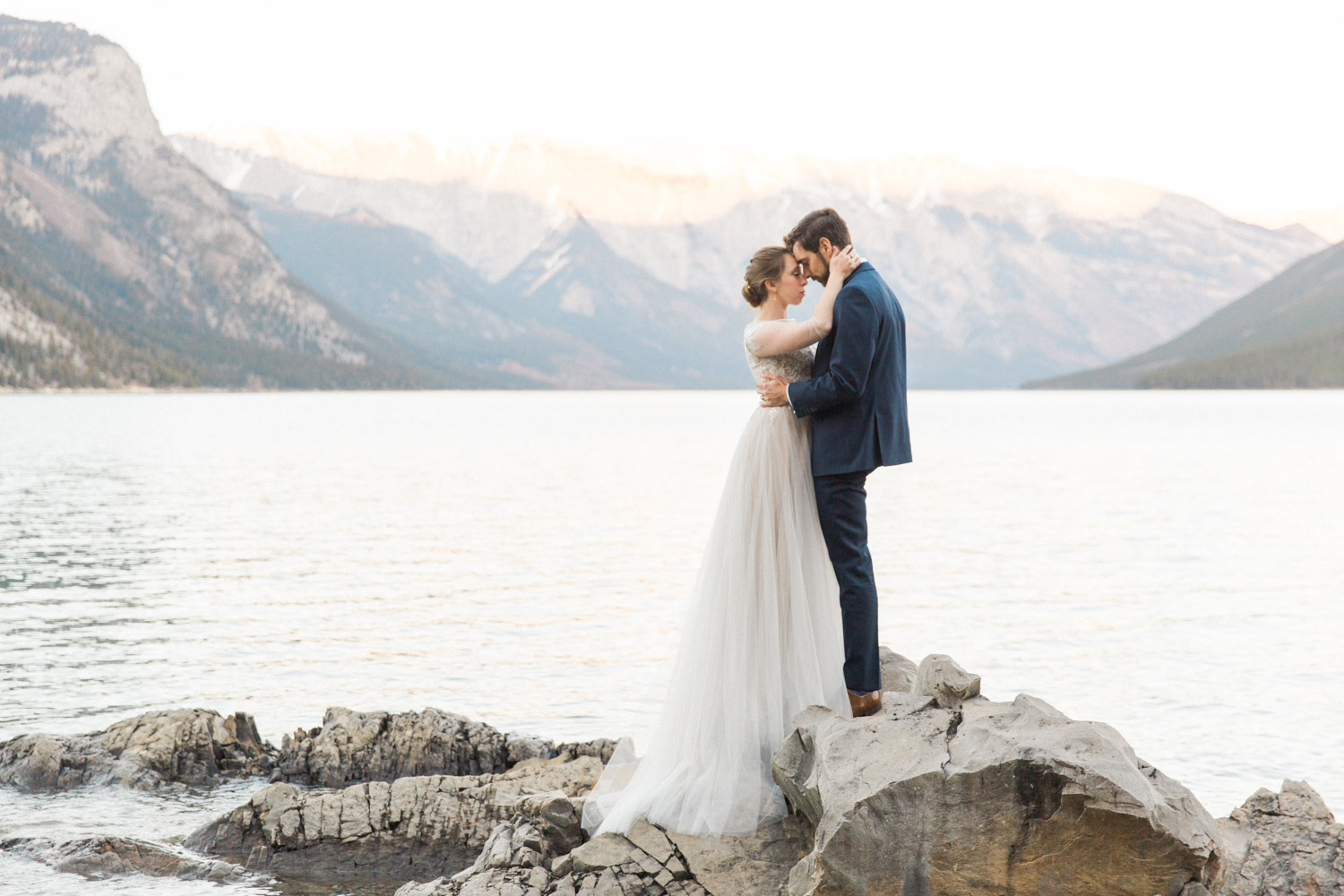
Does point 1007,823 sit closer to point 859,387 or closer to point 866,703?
point 866,703

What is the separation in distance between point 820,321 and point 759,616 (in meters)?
1.88

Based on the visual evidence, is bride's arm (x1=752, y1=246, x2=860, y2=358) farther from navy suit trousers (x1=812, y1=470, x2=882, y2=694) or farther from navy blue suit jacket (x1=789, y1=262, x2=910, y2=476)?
navy suit trousers (x1=812, y1=470, x2=882, y2=694)

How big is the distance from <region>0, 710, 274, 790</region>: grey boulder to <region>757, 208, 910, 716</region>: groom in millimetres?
7479

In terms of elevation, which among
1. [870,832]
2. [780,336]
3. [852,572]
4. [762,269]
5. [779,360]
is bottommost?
[870,832]

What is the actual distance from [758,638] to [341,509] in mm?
37115

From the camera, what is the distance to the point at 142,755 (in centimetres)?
1166

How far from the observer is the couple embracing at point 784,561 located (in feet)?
23.0

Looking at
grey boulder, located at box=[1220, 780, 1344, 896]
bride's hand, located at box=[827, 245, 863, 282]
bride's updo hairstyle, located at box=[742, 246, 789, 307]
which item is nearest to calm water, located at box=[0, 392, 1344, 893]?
bride's updo hairstyle, located at box=[742, 246, 789, 307]

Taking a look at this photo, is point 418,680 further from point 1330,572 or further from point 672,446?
point 672,446

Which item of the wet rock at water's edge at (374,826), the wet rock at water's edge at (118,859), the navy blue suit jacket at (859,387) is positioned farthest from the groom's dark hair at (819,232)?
the wet rock at water's edge at (118,859)

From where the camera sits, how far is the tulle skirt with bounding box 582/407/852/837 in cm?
724

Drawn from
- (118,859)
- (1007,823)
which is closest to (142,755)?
(118,859)

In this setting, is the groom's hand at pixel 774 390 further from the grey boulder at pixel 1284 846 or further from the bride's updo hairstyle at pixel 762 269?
the grey boulder at pixel 1284 846

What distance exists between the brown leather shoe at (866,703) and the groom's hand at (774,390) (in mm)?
1881
